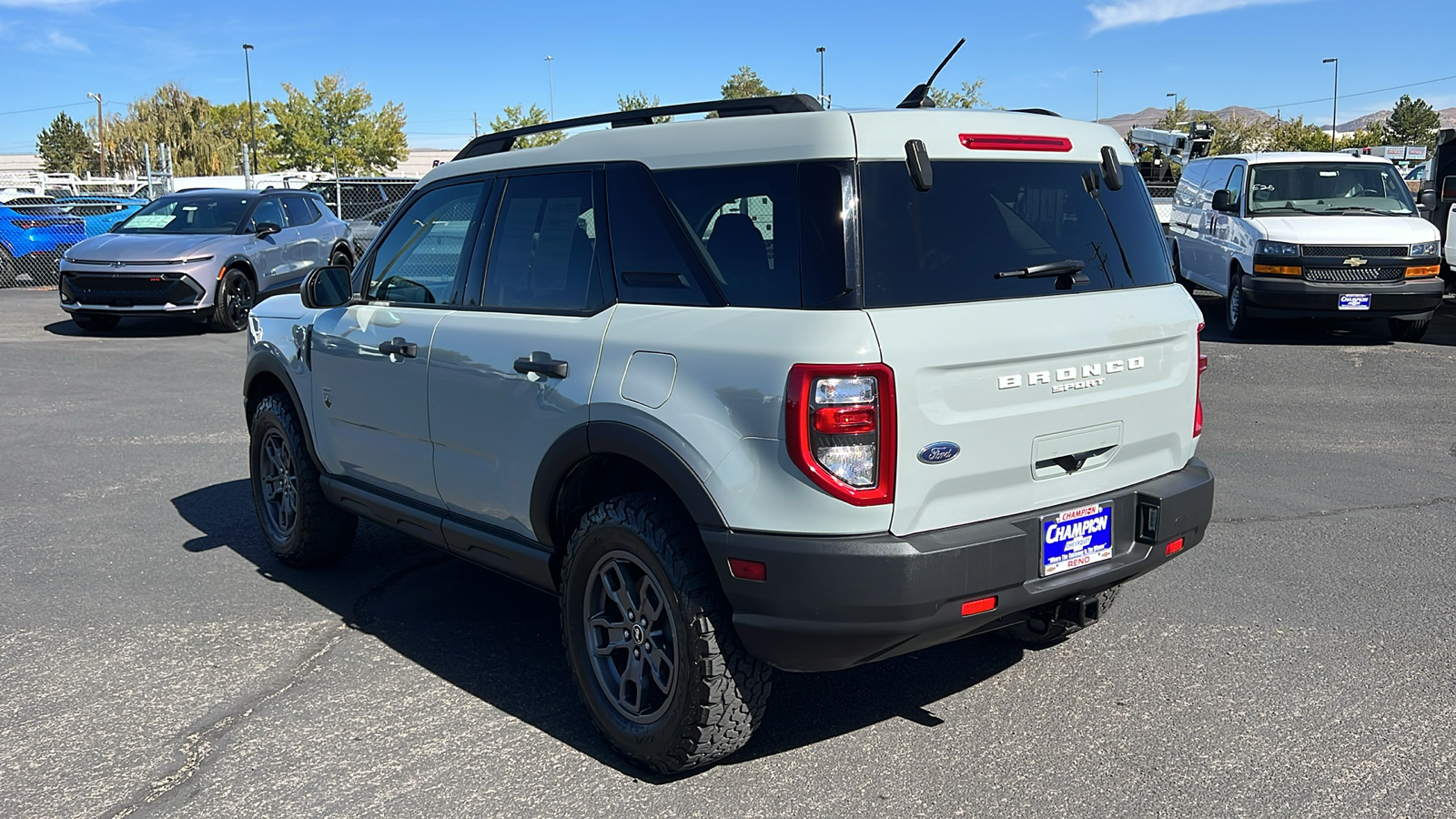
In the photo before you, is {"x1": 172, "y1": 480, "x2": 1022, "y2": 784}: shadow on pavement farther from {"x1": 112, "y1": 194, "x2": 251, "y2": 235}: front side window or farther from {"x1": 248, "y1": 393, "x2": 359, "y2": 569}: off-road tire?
{"x1": 112, "y1": 194, "x2": 251, "y2": 235}: front side window

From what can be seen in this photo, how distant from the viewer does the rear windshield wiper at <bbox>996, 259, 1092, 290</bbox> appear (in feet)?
11.3

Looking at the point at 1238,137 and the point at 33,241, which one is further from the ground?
the point at 1238,137

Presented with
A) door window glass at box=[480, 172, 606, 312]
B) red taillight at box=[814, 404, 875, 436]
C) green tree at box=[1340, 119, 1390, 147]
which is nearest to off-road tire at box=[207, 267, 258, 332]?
door window glass at box=[480, 172, 606, 312]

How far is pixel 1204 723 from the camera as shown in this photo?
151 inches

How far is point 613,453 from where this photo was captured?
11.7 feet

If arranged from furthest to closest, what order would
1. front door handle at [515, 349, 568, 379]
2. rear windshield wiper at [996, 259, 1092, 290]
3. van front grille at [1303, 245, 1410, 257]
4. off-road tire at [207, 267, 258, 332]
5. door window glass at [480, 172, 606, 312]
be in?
1. off-road tire at [207, 267, 258, 332]
2. van front grille at [1303, 245, 1410, 257]
3. door window glass at [480, 172, 606, 312]
4. front door handle at [515, 349, 568, 379]
5. rear windshield wiper at [996, 259, 1092, 290]

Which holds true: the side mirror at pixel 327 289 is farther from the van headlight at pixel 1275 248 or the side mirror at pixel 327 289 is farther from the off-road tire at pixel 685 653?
the van headlight at pixel 1275 248

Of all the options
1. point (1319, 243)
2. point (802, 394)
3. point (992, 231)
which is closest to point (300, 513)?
point (802, 394)

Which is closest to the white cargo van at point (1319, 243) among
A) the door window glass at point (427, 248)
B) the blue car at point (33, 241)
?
the door window glass at point (427, 248)

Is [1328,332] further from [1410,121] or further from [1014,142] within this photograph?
[1410,121]

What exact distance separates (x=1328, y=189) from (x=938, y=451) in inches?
475

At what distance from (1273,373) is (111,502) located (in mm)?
9687

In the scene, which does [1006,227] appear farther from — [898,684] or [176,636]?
[176,636]

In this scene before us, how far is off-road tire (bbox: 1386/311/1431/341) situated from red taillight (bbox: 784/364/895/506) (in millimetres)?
12117
